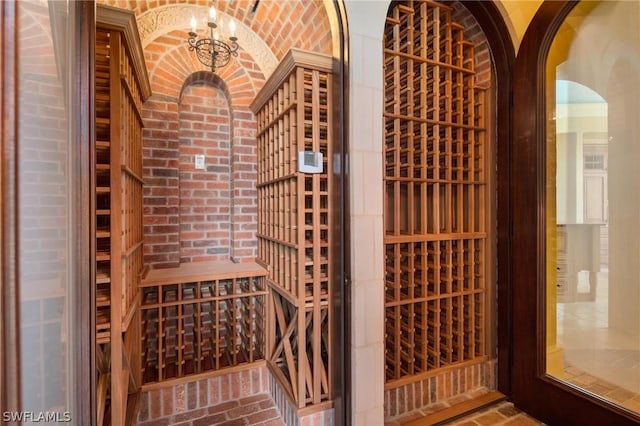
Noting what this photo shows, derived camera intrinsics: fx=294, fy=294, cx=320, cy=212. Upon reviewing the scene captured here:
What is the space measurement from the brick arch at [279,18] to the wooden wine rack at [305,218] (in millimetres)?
344

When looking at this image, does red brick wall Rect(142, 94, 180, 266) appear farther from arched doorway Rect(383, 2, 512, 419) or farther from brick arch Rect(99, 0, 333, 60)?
arched doorway Rect(383, 2, 512, 419)

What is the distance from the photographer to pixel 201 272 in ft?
6.50

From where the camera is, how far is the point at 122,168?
1.28m

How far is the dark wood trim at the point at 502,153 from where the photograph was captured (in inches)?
70.3

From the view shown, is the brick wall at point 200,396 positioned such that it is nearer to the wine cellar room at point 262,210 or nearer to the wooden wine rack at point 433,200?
the wine cellar room at point 262,210

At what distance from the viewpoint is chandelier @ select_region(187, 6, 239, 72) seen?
6.08 ft

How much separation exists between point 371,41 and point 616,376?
6.60 ft

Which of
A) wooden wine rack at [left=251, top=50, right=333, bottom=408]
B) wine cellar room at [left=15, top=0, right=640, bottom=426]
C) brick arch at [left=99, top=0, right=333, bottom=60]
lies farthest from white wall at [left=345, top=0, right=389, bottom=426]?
brick arch at [left=99, top=0, right=333, bottom=60]

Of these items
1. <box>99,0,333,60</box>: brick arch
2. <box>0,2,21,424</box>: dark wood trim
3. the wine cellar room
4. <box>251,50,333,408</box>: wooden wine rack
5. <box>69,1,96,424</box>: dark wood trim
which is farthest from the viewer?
<box>99,0,333,60</box>: brick arch

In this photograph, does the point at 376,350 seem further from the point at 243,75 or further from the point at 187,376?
the point at 243,75

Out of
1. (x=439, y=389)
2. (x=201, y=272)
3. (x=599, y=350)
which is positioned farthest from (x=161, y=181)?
(x=599, y=350)

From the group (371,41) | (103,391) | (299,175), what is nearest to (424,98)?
(371,41)

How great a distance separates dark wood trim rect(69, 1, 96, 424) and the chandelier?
108 cm

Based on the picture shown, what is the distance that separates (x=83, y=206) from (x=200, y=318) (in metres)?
1.37
